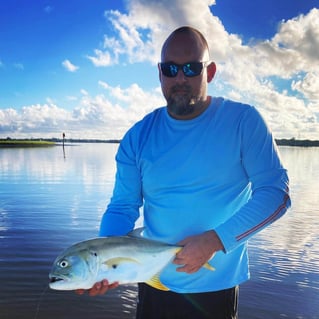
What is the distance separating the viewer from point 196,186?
9.88 ft

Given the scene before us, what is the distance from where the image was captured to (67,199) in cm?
1842

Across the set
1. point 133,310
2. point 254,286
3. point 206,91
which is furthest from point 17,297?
point 206,91

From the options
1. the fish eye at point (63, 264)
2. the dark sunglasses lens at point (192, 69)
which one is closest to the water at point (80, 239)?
the fish eye at point (63, 264)

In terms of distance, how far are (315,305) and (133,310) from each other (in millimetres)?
3786

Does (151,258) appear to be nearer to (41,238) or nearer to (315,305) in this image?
(315,305)

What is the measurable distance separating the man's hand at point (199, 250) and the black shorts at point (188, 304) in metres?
0.41

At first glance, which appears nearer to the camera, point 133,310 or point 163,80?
point 163,80

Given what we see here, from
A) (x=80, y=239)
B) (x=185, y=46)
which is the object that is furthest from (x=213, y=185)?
Result: (x=80, y=239)

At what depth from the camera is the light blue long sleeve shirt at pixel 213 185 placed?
2.78 m

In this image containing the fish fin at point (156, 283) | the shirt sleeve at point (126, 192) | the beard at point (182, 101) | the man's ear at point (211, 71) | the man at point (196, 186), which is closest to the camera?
the man at point (196, 186)

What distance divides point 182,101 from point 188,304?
1.72 m

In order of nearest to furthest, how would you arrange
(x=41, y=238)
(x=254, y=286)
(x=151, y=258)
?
(x=151, y=258), (x=254, y=286), (x=41, y=238)

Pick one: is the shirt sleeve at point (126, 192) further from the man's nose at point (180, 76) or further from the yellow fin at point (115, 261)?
the man's nose at point (180, 76)

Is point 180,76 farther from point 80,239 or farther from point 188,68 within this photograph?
point 80,239
